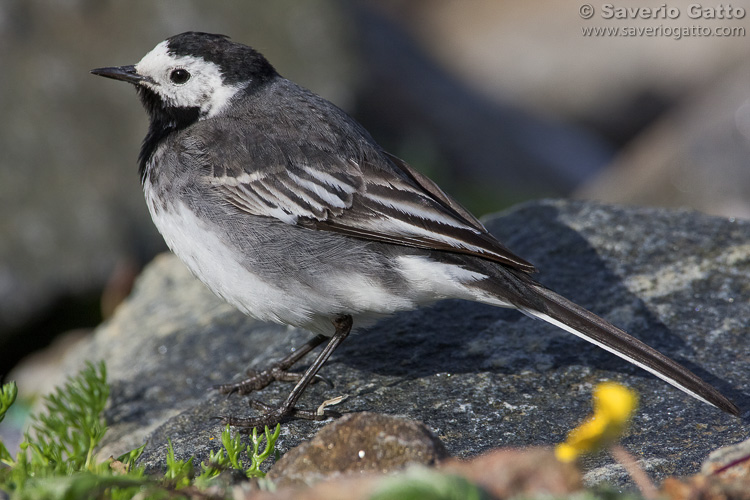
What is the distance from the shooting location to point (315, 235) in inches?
188

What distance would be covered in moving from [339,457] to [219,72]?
3.40 meters

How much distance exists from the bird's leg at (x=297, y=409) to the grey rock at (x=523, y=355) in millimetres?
106

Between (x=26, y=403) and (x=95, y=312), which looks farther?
(x=95, y=312)

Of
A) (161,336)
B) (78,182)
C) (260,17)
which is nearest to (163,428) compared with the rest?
(161,336)

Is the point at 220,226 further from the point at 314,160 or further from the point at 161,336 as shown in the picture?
the point at 161,336

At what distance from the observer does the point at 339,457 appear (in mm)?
2871

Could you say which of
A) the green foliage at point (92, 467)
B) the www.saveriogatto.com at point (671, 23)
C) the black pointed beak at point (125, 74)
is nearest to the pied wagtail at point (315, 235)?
the black pointed beak at point (125, 74)

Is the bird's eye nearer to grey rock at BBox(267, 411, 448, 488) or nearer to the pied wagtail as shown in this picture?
the pied wagtail

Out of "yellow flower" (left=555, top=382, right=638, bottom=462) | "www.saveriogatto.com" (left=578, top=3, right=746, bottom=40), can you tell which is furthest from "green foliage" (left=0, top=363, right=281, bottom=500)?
"www.saveriogatto.com" (left=578, top=3, right=746, bottom=40)

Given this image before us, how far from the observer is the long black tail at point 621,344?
13.3 feet

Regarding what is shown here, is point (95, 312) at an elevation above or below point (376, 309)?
below

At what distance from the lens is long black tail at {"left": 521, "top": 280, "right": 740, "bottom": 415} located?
405cm

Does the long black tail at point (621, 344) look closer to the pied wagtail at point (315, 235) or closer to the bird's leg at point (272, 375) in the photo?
the pied wagtail at point (315, 235)

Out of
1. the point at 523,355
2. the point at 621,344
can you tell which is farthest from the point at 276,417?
the point at 621,344
